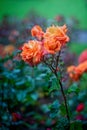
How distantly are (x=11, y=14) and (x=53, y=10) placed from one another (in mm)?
813

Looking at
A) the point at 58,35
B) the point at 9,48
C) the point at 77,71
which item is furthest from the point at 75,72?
the point at 9,48

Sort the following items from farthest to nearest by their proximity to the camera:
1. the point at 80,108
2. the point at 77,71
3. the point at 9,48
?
the point at 9,48
the point at 80,108
the point at 77,71

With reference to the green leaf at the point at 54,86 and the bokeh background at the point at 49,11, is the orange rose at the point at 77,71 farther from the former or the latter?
the bokeh background at the point at 49,11

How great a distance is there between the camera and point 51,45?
2.00m

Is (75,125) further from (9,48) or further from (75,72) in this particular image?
(9,48)

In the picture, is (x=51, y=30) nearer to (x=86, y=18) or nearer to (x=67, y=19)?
(x=67, y=19)

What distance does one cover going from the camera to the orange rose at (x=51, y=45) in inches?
78.9

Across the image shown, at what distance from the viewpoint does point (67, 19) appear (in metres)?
6.08

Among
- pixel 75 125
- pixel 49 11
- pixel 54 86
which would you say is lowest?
pixel 75 125

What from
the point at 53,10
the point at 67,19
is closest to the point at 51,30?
the point at 67,19

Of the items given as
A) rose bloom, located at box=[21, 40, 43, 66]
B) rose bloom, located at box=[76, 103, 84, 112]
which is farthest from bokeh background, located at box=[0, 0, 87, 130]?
rose bloom, located at box=[21, 40, 43, 66]

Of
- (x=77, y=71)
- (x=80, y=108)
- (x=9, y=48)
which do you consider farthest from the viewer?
(x=9, y=48)

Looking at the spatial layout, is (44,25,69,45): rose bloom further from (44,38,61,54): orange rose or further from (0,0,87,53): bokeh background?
(0,0,87,53): bokeh background

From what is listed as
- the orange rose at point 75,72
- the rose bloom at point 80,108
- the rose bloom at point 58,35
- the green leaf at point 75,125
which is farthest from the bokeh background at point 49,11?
the rose bloom at point 58,35
